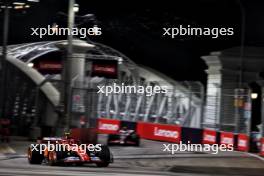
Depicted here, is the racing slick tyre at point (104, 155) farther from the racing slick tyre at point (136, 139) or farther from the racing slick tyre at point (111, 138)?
the racing slick tyre at point (136, 139)

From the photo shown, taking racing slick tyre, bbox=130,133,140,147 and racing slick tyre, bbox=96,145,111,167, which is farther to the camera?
racing slick tyre, bbox=130,133,140,147

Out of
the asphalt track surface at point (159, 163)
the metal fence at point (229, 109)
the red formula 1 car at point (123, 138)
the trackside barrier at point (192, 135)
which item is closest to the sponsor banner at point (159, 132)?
the trackside barrier at point (192, 135)

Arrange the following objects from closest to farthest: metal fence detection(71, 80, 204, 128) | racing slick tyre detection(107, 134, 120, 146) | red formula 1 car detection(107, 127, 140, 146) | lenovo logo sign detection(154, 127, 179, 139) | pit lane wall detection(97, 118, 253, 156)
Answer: metal fence detection(71, 80, 204, 128)
racing slick tyre detection(107, 134, 120, 146)
red formula 1 car detection(107, 127, 140, 146)
pit lane wall detection(97, 118, 253, 156)
lenovo logo sign detection(154, 127, 179, 139)

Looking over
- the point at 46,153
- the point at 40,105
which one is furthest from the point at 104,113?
the point at 46,153

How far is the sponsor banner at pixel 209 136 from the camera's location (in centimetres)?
2589

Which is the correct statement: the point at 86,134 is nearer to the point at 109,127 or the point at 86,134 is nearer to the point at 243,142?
the point at 109,127

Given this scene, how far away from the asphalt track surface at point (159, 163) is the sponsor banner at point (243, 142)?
1.09 m

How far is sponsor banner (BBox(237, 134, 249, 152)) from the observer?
25.0 m

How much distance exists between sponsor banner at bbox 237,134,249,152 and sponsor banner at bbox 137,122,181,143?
8.59 ft

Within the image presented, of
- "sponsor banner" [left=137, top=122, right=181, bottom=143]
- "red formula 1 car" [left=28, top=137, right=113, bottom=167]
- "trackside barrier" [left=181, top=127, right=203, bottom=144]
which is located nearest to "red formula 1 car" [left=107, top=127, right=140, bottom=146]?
"sponsor banner" [left=137, top=122, right=181, bottom=143]

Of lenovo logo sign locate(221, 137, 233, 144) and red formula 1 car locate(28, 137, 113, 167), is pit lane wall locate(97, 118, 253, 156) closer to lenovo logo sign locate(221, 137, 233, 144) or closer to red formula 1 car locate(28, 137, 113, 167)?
lenovo logo sign locate(221, 137, 233, 144)

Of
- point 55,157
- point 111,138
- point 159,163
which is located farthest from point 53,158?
point 111,138

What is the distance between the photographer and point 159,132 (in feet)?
91.0

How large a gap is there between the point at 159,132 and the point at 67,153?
10399 mm
